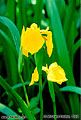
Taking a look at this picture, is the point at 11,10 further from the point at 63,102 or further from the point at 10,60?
the point at 63,102

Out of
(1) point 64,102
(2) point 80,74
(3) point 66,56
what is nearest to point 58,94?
(1) point 64,102

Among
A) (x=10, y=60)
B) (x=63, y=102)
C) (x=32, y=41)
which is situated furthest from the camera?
(x=10, y=60)

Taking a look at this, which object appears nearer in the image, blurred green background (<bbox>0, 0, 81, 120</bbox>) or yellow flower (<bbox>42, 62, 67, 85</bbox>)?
yellow flower (<bbox>42, 62, 67, 85</bbox>)

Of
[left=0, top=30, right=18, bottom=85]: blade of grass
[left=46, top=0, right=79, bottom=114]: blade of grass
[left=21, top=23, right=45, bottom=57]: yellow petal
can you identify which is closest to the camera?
[left=21, top=23, right=45, bottom=57]: yellow petal

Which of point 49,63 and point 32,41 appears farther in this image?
point 49,63

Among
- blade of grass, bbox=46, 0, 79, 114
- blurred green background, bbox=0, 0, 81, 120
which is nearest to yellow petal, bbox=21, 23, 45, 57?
blurred green background, bbox=0, 0, 81, 120

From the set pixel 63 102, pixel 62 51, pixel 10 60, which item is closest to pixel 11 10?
pixel 10 60

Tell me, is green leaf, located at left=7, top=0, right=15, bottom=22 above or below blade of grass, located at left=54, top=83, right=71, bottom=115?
above

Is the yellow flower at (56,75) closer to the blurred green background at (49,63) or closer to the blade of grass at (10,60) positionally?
the blurred green background at (49,63)

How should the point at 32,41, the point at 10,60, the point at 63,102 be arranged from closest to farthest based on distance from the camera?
the point at 32,41 < the point at 63,102 < the point at 10,60

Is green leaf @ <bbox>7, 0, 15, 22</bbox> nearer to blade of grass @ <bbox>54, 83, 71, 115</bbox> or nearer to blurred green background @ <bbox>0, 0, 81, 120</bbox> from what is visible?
blurred green background @ <bbox>0, 0, 81, 120</bbox>

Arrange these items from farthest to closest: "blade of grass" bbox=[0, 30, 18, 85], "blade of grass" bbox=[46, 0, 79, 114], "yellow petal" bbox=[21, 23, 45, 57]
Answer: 1. "blade of grass" bbox=[0, 30, 18, 85]
2. "blade of grass" bbox=[46, 0, 79, 114]
3. "yellow petal" bbox=[21, 23, 45, 57]
